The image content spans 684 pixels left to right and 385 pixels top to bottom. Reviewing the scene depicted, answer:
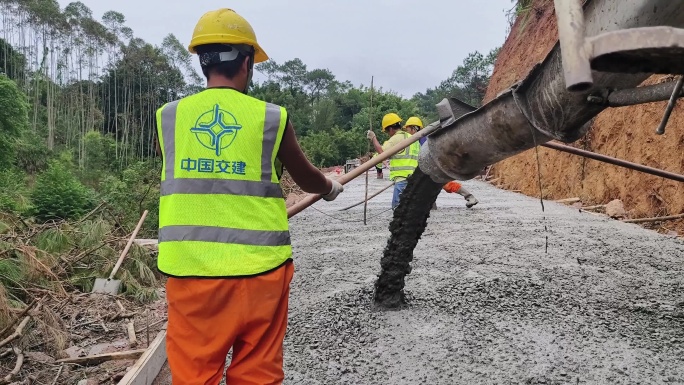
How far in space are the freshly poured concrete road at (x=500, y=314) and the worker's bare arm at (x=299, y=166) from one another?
1208 millimetres

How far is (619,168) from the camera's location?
972cm

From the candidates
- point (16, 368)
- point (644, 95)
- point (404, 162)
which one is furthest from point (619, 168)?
point (16, 368)

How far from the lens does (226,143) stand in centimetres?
186

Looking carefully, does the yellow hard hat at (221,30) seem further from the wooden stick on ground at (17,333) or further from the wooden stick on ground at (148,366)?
the wooden stick on ground at (17,333)

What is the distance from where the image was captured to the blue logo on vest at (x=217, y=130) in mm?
1861

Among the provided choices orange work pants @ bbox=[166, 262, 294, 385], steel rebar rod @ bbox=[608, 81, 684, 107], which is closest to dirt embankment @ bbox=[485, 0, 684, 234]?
steel rebar rod @ bbox=[608, 81, 684, 107]

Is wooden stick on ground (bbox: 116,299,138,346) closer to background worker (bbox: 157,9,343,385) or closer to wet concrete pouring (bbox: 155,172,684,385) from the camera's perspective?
wet concrete pouring (bbox: 155,172,684,385)

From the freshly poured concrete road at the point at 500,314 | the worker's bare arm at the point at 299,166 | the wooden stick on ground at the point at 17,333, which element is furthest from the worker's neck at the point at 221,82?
the wooden stick on ground at the point at 17,333

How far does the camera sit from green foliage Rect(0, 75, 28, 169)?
1528cm

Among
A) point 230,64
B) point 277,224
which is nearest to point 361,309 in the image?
point 277,224

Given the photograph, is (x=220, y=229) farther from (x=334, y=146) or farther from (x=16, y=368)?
(x=334, y=146)

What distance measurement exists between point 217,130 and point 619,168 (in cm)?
965

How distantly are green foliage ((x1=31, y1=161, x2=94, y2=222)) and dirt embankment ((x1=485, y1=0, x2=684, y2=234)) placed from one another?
8.72 metres

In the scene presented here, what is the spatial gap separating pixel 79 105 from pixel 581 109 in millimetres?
38601
